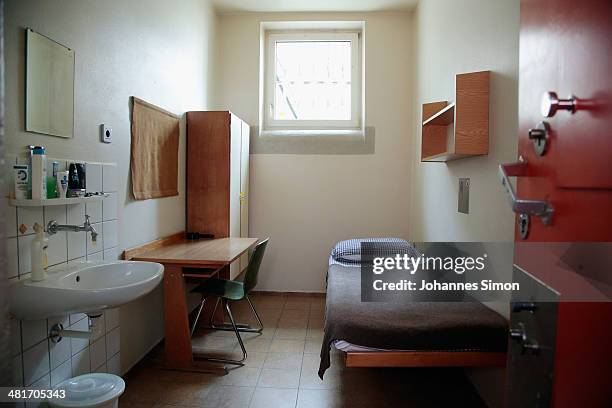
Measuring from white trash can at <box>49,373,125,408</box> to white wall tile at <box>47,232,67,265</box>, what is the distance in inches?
21.4

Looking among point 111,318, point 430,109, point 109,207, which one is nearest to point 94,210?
point 109,207

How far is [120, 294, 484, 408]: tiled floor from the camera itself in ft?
7.06

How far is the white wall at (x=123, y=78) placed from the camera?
5.21ft

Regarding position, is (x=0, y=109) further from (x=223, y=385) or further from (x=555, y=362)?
(x=223, y=385)

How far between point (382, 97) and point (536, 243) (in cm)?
338

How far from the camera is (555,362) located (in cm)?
80

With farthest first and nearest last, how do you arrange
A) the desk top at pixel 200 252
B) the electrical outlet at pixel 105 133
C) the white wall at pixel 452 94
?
the desk top at pixel 200 252
the electrical outlet at pixel 105 133
the white wall at pixel 452 94

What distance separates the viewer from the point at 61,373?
1796 millimetres

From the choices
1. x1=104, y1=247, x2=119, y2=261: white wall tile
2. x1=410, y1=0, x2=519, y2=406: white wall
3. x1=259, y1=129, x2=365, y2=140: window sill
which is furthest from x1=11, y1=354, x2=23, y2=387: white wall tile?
x1=259, y1=129, x2=365, y2=140: window sill

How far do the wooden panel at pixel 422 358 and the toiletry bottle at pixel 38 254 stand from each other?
1.37 m

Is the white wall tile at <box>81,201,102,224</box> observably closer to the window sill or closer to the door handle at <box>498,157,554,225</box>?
the door handle at <box>498,157,554,225</box>

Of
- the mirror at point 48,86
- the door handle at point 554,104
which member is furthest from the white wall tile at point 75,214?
the door handle at point 554,104

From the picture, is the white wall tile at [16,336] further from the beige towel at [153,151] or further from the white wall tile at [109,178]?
the beige towel at [153,151]

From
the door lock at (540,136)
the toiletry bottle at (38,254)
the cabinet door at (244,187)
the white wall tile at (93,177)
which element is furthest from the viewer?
the cabinet door at (244,187)
